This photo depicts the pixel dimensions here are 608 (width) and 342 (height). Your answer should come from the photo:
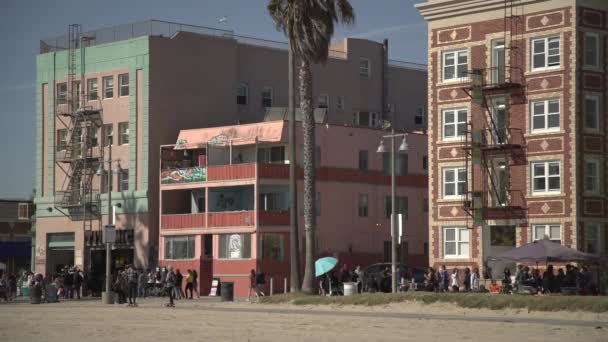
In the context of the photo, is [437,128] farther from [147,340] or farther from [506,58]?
[147,340]

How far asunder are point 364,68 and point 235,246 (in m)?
22.2

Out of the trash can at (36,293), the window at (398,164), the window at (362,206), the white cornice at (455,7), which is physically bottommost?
the trash can at (36,293)

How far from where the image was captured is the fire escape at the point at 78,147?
270ft

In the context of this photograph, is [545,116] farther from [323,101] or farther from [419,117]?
[419,117]

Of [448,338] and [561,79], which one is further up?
[561,79]

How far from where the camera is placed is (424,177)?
261 ft

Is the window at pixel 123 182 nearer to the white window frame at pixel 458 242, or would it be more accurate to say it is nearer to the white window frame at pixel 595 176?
the white window frame at pixel 458 242

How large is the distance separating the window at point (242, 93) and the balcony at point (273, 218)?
13.0m

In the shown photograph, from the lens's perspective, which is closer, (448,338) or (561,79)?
(448,338)

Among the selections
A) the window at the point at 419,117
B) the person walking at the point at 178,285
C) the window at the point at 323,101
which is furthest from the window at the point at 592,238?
the window at the point at 419,117

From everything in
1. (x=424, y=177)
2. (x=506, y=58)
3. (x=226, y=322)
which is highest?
(x=506, y=58)

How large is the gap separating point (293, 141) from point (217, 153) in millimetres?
17545

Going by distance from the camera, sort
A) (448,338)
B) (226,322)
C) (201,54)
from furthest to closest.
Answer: (201,54), (226,322), (448,338)

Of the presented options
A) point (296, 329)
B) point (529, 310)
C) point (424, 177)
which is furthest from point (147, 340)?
point (424, 177)
